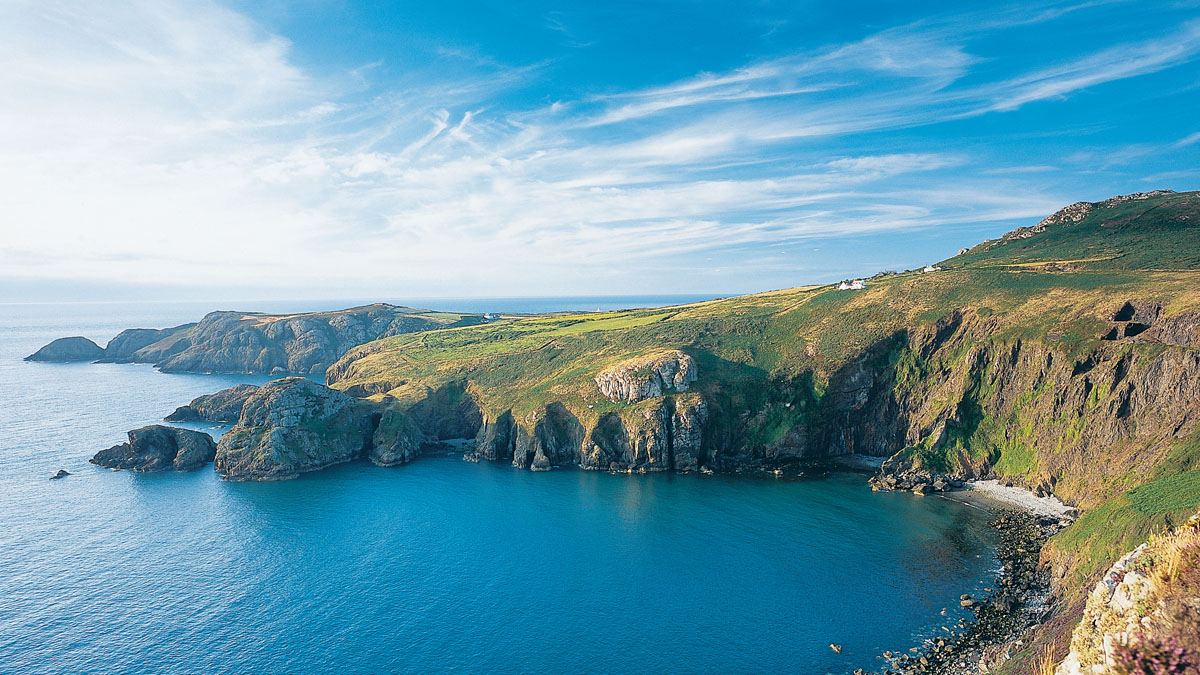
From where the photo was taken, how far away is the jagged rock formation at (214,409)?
481 feet

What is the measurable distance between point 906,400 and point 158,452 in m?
153

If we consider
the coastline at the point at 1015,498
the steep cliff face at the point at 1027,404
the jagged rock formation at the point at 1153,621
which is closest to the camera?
the jagged rock formation at the point at 1153,621

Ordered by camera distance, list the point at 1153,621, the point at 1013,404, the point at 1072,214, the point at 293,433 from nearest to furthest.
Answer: the point at 1153,621 → the point at 1013,404 → the point at 293,433 → the point at 1072,214

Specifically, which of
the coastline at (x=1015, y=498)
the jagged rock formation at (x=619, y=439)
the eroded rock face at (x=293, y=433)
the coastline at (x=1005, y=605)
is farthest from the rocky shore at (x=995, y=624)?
the eroded rock face at (x=293, y=433)

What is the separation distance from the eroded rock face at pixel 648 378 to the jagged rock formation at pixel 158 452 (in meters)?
85.3

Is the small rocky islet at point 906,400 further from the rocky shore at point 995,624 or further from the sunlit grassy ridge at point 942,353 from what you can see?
the sunlit grassy ridge at point 942,353

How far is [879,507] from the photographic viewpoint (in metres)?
86.5

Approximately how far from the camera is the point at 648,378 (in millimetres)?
114188

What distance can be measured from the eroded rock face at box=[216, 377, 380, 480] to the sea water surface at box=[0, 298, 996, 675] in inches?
190

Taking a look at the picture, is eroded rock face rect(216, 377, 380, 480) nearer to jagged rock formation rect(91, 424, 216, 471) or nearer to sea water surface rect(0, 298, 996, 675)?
sea water surface rect(0, 298, 996, 675)

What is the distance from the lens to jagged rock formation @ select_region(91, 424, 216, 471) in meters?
111

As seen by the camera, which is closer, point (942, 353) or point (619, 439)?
point (942, 353)

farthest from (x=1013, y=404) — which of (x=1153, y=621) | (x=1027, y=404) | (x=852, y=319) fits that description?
(x=1153, y=621)

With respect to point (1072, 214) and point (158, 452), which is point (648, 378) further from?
point (1072, 214)
